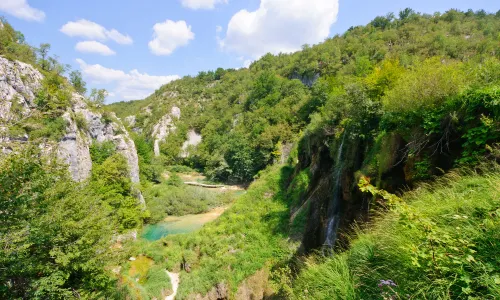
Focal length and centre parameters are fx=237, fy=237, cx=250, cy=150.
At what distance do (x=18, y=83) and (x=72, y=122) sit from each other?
5082mm

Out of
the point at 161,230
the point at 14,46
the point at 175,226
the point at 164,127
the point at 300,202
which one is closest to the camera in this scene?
the point at 300,202

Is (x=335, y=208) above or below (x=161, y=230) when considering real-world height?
above

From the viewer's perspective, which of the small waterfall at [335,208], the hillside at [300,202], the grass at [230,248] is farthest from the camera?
the grass at [230,248]

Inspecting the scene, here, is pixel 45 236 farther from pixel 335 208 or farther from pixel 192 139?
pixel 192 139

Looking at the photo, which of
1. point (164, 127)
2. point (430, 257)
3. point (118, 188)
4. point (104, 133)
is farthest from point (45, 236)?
point (164, 127)

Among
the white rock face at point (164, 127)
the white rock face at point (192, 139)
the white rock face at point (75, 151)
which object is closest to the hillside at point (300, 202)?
the white rock face at point (75, 151)

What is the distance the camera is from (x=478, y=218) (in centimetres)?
288

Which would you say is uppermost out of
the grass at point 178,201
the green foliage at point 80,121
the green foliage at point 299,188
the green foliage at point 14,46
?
the green foliage at point 14,46

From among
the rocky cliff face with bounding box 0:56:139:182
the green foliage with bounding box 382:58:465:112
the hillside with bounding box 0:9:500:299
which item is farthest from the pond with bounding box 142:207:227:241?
the green foliage with bounding box 382:58:465:112

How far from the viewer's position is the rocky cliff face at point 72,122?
20.2 m

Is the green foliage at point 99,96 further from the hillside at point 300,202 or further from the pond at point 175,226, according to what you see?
the pond at point 175,226

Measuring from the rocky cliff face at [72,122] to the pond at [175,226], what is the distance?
6829mm

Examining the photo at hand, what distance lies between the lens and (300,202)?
62.4ft

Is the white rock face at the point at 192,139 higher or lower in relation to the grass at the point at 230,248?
higher
